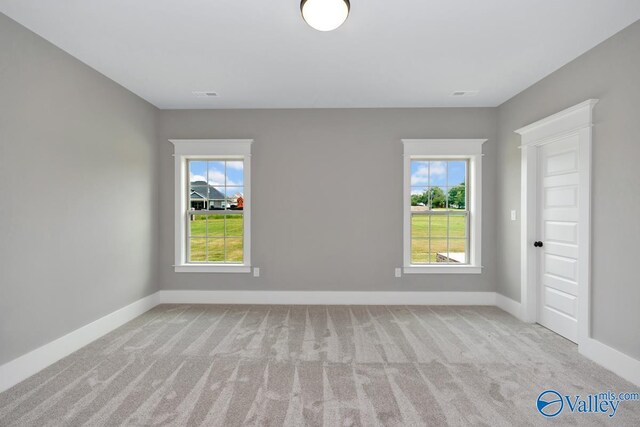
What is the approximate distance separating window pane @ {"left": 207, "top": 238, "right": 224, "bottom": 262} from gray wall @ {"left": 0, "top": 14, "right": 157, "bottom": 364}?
882 mm

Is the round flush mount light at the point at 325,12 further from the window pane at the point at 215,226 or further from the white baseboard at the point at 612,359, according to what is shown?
the white baseboard at the point at 612,359

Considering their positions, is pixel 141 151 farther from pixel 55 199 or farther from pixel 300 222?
pixel 300 222

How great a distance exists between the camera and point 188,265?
438 cm

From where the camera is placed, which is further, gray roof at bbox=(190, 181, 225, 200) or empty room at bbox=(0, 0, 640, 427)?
gray roof at bbox=(190, 181, 225, 200)

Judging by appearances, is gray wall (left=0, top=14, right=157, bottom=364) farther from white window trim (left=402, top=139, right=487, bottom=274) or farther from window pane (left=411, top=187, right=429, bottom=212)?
window pane (left=411, top=187, right=429, bottom=212)

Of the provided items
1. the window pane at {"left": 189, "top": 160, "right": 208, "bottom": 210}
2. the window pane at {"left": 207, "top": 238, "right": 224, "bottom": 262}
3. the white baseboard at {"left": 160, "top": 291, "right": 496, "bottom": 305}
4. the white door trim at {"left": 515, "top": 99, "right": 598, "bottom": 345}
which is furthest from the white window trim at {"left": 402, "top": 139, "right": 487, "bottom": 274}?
the window pane at {"left": 189, "top": 160, "right": 208, "bottom": 210}

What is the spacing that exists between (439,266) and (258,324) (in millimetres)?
2593

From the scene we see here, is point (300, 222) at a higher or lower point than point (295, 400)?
higher

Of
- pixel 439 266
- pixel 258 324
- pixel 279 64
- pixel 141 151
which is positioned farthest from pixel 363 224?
pixel 141 151

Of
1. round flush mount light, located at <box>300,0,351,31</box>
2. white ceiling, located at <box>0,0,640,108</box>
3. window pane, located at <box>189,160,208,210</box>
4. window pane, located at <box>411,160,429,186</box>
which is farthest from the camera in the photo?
window pane, located at <box>189,160,208,210</box>

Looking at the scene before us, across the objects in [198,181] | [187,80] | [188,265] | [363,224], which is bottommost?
[188,265]

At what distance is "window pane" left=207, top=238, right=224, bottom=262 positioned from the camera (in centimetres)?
452

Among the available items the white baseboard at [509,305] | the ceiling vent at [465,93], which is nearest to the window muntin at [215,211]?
the ceiling vent at [465,93]

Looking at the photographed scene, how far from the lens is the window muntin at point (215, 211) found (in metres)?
4.50
